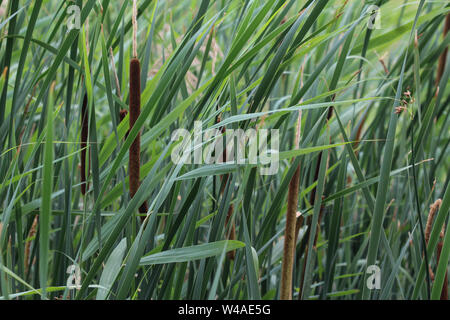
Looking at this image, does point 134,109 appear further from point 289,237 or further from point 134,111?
point 289,237

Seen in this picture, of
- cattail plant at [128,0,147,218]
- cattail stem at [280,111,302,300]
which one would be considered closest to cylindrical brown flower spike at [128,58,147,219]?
cattail plant at [128,0,147,218]

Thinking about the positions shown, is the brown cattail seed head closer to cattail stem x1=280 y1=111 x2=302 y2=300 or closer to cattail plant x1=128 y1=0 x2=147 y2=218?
cattail plant x1=128 y1=0 x2=147 y2=218

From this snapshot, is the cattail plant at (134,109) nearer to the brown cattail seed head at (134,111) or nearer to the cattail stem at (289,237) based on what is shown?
the brown cattail seed head at (134,111)

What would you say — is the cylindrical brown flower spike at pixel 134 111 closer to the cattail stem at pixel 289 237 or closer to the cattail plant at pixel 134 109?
the cattail plant at pixel 134 109

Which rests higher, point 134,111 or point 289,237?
point 134,111

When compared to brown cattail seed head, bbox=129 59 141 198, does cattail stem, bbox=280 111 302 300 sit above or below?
below

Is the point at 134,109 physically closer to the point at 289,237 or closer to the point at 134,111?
the point at 134,111

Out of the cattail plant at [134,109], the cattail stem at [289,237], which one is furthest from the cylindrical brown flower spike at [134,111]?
the cattail stem at [289,237]

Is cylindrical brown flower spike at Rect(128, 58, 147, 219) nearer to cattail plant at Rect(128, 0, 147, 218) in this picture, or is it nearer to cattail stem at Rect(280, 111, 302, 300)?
cattail plant at Rect(128, 0, 147, 218)

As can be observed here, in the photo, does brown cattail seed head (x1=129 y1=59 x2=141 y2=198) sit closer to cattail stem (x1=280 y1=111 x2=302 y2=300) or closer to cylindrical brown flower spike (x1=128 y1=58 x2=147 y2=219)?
cylindrical brown flower spike (x1=128 y1=58 x2=147 y2=219)

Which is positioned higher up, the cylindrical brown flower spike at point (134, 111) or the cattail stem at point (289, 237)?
the cylindrical brown flower spike at point (134, 111)

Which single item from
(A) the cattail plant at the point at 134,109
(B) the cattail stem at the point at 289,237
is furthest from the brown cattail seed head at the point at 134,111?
(B) the cattail stem at the point at 289,237

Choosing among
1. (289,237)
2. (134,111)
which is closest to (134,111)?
(134,111)

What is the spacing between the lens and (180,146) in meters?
0.60
